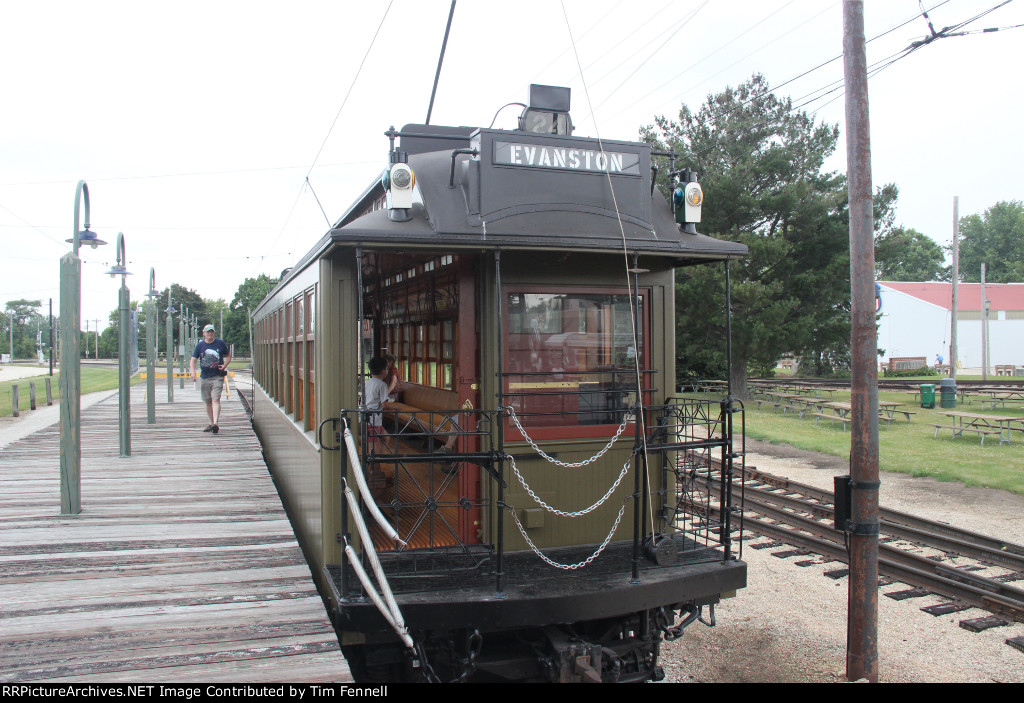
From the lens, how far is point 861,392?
215 inches

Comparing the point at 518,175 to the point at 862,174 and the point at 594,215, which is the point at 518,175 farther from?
the point at 862,174

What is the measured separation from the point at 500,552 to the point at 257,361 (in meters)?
11.3

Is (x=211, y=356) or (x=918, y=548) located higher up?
(x=211, y=356)

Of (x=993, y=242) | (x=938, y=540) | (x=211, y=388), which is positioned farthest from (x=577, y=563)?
(x=993, y=242)

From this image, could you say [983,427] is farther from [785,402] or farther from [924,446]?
[785,402]

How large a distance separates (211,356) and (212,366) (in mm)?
165

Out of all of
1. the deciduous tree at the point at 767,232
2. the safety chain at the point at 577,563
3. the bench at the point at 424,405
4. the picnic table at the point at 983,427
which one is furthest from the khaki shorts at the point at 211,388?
the deciduous tree at the point at 767,232

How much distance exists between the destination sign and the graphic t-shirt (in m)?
8.03

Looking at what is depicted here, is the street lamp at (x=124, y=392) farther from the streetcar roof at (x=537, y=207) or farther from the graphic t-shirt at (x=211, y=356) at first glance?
the streetcar roof at (x=537, y=207)

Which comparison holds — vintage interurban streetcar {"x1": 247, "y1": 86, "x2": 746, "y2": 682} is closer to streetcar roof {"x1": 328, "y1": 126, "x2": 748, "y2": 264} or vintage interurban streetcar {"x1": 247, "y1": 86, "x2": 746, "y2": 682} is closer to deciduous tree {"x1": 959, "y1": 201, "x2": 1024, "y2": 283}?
streetcar roof {"x1": 328, "y1": 126, "x2": 748, "y2": 264}

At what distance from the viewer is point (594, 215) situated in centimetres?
477

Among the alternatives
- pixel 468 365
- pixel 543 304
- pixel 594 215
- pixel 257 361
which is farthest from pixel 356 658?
pixel 257 361
